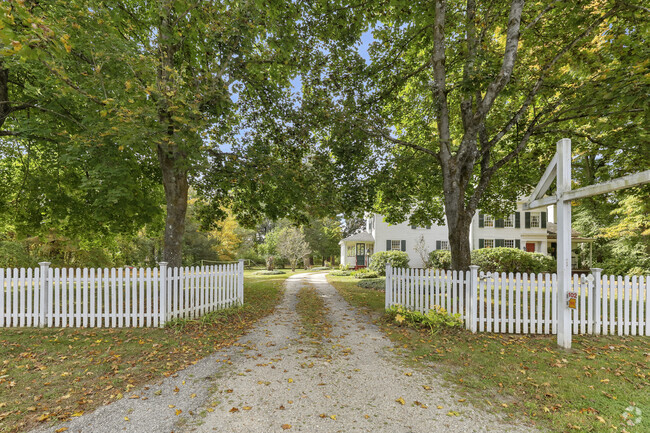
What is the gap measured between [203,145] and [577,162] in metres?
22.3

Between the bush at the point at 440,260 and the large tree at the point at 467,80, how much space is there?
33.3 feet

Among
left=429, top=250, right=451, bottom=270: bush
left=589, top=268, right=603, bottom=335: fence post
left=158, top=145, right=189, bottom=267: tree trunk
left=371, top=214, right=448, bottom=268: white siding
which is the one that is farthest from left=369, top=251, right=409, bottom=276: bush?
→ left=158, top=145, right=189, bottom=267: tree trunk

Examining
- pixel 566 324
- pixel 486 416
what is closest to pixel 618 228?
pixel 566 324

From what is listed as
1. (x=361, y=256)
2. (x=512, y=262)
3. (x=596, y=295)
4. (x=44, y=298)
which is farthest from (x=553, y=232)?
(x=44, y=298)

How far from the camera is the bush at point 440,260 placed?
20.0m

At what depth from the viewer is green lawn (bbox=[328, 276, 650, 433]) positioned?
3291mm

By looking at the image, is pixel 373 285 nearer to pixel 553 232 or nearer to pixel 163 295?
pixel 163 295

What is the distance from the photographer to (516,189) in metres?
11.2

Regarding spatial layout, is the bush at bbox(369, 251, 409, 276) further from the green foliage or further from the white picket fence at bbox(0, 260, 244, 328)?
the white picket fence at bbox(0, 260, 244, 328)

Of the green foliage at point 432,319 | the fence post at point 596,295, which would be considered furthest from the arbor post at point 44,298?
the fence post at point 596,295

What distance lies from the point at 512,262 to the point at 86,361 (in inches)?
822

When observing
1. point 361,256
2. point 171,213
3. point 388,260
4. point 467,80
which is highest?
point 467,80

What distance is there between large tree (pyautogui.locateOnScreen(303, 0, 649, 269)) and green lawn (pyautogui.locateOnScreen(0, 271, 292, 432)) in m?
6.08

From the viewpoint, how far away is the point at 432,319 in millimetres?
6461
